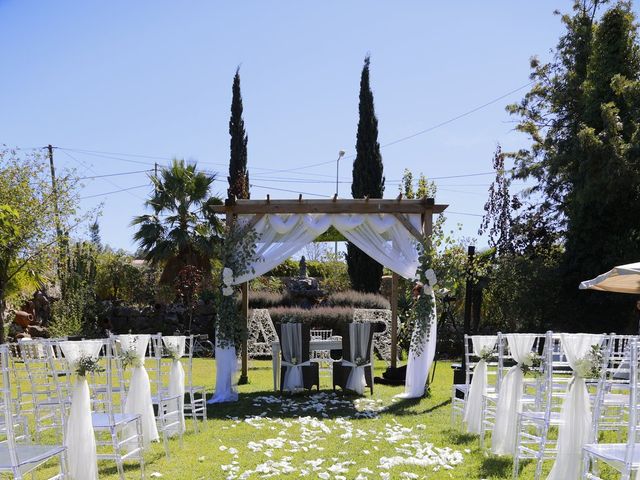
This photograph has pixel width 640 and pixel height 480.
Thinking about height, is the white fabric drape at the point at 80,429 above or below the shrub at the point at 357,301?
below

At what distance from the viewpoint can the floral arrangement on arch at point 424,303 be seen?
29.2 feet

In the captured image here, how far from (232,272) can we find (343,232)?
183 cm

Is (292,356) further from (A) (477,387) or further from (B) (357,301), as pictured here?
(B) (357,301)

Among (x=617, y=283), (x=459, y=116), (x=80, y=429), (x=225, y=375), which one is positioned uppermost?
(x=459, y=116)

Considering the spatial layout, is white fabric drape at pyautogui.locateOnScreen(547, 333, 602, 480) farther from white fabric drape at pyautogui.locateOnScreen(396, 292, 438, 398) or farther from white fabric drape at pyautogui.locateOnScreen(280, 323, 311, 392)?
white fabric drape at pyautogui.locateOnScreen(280, 323, 311, 392)

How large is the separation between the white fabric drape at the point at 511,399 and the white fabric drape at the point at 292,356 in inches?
158

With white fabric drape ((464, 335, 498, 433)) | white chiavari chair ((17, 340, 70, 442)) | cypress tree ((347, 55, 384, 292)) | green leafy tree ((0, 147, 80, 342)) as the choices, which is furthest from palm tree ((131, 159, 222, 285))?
white fabric drape ((464, 335, 498, 433))

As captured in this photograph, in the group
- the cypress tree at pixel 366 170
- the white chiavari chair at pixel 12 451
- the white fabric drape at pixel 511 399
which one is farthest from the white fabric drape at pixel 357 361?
the cypress tree at pixel 366 170

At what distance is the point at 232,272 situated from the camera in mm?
9250

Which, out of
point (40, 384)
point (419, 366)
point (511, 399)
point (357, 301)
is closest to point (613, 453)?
point (511, 399)

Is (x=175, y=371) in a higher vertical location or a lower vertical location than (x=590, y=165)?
lower

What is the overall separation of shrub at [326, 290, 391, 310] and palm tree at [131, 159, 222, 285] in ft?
11.2

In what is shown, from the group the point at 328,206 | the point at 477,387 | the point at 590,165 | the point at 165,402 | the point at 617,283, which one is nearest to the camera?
the point at 165,402

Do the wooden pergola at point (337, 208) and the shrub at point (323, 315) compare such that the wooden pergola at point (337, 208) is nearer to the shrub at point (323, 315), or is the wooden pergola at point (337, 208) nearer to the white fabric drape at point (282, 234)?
the white fabric drape at point (282, 234)
